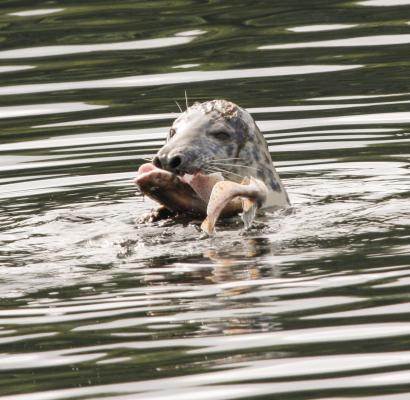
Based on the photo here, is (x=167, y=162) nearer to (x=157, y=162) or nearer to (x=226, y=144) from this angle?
(x=157, y=162)

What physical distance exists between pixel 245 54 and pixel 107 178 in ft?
15.2

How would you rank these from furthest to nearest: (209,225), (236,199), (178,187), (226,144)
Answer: (226,144) → (236,199) → (178,187) → (209,225)

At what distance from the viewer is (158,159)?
10.5m

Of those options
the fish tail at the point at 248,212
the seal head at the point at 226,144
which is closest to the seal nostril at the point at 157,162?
the seal head at the point at 226,144

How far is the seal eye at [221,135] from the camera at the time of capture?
11.2m

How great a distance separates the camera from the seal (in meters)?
10.3

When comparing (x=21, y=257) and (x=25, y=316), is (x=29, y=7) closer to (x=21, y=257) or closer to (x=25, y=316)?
(x=21, y=257)

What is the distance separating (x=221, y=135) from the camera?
1129 cm

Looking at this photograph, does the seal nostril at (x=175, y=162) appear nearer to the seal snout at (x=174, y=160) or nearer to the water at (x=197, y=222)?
the seal snout at (x=174, y=160)

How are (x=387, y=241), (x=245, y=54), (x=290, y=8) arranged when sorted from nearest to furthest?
(x=387, y=241) → (x=245, y=54) → (x=290, y=8)

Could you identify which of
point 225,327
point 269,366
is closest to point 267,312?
point 225,327

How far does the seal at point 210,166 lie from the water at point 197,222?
19 cm

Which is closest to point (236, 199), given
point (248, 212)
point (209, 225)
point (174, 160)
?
point (248, 212)

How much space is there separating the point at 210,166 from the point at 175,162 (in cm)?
40
